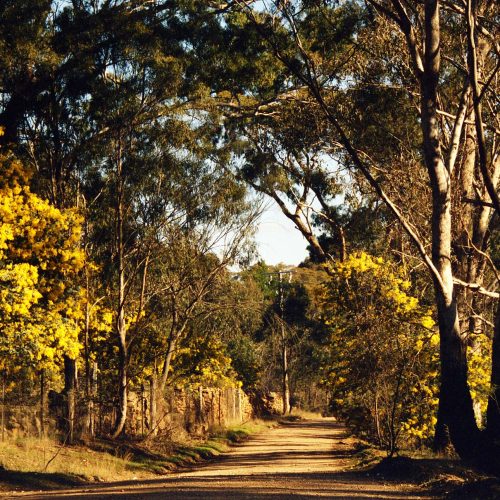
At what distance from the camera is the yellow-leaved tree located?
18.2 m

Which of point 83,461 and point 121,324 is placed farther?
point 121,324

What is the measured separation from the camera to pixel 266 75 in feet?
76.4

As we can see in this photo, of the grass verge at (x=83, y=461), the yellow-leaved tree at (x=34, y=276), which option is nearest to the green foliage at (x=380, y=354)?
the grass verge at (x=83, y=461)

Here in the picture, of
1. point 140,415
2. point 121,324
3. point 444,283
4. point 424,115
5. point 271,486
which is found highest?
point 424,115

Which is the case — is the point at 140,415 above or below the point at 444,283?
below

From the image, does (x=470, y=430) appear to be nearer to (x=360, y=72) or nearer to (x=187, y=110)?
(x=360, y=72)

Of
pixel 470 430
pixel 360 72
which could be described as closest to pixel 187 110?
pixel 360 72

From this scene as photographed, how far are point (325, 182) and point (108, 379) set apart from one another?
10.7 meters

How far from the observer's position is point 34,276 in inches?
725

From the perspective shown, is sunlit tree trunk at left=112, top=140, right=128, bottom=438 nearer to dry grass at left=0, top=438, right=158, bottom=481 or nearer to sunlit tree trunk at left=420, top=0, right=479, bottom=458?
dry grass at left=0, top=438, right=158, bottom=481

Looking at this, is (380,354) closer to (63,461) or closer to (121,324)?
(63,461)

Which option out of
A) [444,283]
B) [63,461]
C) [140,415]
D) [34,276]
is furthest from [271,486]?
→ [140,415]

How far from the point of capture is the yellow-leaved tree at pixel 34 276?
59.7 feet

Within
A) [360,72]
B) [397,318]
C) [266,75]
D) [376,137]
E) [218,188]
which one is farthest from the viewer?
[218,188]
